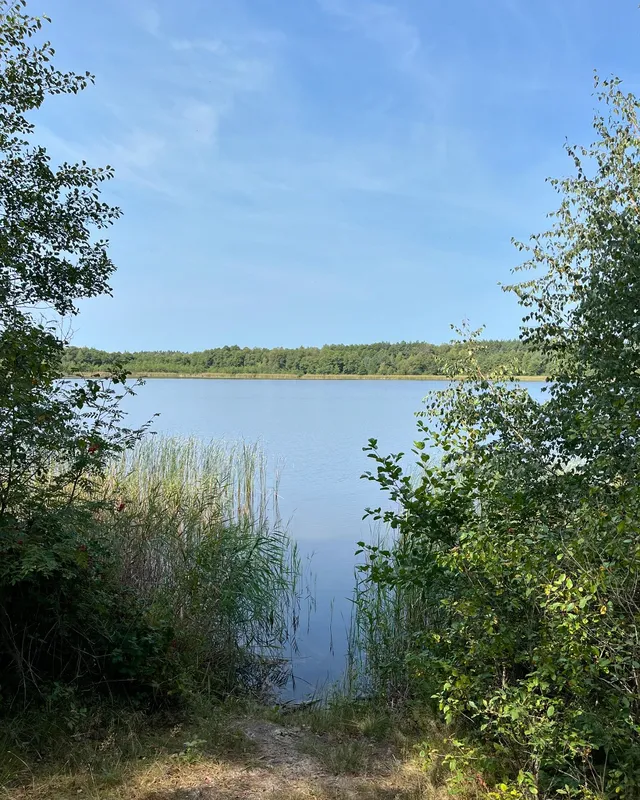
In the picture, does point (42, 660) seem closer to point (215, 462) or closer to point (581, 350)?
point (581, 350)

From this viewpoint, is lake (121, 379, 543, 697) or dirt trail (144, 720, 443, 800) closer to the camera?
dirt trail (144, 720, 443, 800)

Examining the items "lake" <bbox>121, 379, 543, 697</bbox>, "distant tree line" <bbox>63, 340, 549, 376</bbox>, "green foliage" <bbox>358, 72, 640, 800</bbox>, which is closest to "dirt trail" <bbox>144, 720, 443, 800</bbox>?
"green foliage" <bbox>358, 72, 640, 800</bbox>

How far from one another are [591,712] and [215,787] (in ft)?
5.98

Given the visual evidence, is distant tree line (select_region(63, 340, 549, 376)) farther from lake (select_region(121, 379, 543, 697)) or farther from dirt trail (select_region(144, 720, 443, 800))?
dirt trail (select_region(144, 720, 443, 800))

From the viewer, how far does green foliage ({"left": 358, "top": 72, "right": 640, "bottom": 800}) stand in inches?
93.6

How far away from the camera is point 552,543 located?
97.0 inches

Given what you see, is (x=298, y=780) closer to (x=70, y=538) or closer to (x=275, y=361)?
(x=70, y=538)

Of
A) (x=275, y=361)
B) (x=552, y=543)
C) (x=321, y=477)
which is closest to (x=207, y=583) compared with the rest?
(x=552, y=543)

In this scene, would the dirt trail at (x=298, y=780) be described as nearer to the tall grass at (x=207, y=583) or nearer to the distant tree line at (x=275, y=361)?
the tall grass at (x=207, y=583)

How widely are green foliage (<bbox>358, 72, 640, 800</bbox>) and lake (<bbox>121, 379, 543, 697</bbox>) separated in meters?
0.66

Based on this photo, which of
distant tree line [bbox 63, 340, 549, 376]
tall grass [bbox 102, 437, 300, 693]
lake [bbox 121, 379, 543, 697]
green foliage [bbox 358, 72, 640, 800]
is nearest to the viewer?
green foliage [bbox 358, 72, 640, 800]

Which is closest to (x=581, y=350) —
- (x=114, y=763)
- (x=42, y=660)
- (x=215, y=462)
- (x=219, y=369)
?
(x=114, y=763)

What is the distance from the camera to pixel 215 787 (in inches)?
116

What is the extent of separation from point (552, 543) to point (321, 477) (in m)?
12.4
